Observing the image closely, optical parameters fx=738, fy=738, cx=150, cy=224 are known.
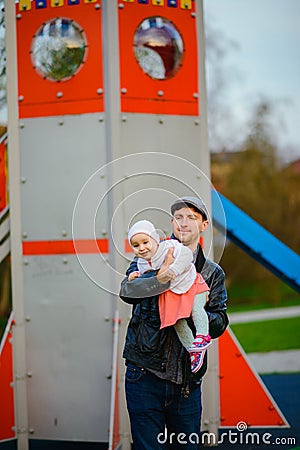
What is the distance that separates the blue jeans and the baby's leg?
22 centimetres

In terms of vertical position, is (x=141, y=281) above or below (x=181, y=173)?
below

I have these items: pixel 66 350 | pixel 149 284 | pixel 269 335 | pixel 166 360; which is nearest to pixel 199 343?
pixel 166 360

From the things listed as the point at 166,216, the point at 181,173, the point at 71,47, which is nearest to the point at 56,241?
the point at 181,173

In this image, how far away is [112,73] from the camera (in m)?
4.82

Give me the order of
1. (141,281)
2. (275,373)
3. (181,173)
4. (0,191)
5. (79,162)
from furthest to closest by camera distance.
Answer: (275,373) → (0,191) → (79,162) → (181,173) → (141,281)

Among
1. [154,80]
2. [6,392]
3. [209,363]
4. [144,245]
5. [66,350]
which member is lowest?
[6,392]

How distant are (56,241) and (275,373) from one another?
13.6ft

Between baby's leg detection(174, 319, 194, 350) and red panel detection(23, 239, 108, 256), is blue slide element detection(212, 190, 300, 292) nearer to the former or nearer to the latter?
red panel detection(23, 239, 108, 256)

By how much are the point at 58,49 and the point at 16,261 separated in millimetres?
1460

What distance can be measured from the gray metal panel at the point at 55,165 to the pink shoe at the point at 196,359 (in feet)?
6.15

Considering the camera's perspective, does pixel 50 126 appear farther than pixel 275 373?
No

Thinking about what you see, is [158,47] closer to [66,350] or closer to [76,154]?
[76,154]

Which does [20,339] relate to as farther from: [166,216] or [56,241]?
[166,216]

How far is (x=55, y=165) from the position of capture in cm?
492
